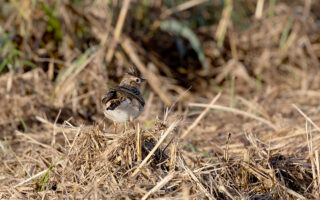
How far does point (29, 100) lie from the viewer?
4.93 m

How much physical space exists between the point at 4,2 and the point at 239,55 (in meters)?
3.51

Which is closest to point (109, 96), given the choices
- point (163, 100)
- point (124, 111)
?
point (124, 111)

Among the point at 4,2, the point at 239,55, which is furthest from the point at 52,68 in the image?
the point at 239,55

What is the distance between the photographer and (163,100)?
18.9ft

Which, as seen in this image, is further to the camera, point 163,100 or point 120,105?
point 163,100

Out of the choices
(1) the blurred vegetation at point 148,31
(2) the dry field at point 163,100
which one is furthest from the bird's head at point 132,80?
(1) the blurred vegetation at point 148,31

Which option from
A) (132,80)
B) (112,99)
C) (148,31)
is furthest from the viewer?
(148,31)

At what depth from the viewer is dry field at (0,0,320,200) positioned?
288 cm

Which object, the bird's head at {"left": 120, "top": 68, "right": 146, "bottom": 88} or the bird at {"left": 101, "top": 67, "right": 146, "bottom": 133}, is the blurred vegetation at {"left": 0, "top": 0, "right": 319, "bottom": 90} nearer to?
the bird's head at {"left": 120, "top": 68, "right": 146, "bottom": 88}

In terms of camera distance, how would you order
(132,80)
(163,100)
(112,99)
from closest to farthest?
(112,99), (132,80), (163,100)

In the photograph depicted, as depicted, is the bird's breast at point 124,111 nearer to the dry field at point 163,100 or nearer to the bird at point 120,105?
the bird at point 120,105

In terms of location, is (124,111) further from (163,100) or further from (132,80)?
(163,100)

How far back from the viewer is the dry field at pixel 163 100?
288cm

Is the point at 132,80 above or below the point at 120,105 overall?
above
